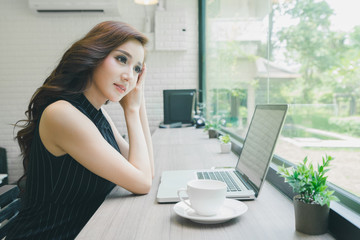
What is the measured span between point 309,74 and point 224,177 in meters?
0.46

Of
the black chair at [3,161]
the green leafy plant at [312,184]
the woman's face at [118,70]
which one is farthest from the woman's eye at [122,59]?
the black chair at [3,161]

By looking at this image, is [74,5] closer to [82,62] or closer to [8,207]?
[82,62]

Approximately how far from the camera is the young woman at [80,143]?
982 mm

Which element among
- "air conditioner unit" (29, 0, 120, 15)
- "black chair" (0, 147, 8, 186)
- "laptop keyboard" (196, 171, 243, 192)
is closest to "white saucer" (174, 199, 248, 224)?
"laptop keyboard" (196, 171, 243, 192)

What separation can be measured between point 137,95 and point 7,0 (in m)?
4.03

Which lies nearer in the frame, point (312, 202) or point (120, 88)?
point (312, 202)

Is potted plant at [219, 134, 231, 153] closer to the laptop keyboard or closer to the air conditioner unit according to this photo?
the laptop keyboard

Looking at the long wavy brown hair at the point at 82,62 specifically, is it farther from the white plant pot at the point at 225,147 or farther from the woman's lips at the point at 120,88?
the white plant pot at the point at 225,147

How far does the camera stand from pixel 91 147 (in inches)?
38.0

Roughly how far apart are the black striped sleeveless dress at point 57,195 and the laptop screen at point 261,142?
492 mm

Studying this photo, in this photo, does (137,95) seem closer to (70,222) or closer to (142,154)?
(142,154)

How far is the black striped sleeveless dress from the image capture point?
1013 mm

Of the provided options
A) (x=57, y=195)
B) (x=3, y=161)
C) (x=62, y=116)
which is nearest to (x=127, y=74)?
(x=62, y=116)

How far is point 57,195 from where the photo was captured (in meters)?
1.06
